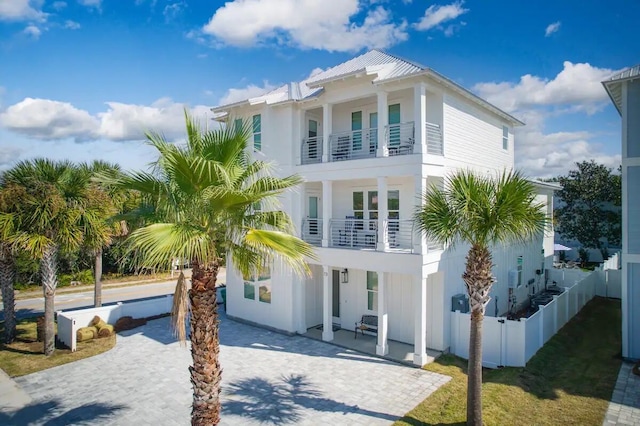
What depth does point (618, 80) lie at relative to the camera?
1290 centimetres

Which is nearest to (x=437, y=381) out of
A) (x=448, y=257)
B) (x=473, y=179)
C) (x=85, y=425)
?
(x=448, y=257)

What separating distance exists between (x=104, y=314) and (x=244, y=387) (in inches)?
366

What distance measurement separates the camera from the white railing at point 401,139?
14.6 meters

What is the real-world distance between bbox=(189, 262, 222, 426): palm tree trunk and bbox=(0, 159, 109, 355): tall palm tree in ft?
30.4

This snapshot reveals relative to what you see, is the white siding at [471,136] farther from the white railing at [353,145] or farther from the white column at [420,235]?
the white railing at [353,145]

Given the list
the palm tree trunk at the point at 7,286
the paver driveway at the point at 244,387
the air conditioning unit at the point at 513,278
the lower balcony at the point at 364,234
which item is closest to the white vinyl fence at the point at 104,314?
the palm tree trunk at the point at 7,286

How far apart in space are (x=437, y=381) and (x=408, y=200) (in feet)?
20.8

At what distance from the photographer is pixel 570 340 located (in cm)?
1497

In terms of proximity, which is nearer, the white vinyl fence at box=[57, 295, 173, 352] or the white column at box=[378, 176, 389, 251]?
the white column at box=[378, 176, 389, 251]

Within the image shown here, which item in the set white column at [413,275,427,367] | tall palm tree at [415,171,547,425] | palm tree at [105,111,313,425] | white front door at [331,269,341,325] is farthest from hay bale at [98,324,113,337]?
tall palm tree at [415,171,547,425]

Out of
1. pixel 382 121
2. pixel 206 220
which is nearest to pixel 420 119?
pixel 382 121

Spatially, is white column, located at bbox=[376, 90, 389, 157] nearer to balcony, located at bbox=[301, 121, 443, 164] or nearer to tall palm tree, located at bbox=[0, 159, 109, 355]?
balcony, located at bbox=[301, 121, 443, 164]

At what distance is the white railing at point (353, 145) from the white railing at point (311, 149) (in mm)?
593

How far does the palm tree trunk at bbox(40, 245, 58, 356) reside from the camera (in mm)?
13875
